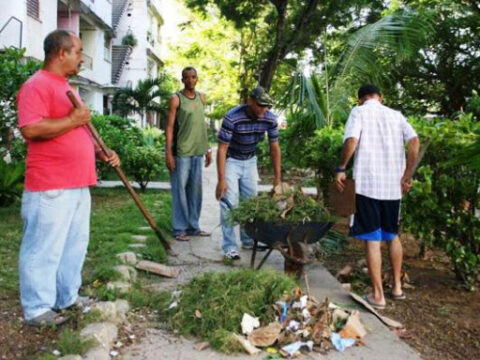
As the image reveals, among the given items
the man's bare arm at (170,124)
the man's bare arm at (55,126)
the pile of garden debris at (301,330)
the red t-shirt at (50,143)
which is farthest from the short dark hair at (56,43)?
the man's bare arm at (170,124)

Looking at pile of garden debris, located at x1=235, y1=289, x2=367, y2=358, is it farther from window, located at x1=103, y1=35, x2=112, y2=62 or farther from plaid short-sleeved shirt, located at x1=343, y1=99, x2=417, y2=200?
window, located at x1=103, y1=35, x2=112, y2=62

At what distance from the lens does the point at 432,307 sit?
4.80 meters

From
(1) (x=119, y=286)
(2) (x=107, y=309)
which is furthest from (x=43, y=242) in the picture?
(1) (x=119, y=286)

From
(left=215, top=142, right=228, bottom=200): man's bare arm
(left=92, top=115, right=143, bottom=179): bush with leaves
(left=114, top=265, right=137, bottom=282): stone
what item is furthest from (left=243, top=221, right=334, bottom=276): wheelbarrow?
(left=92, top=115, right=143, bottom=179): bush with leaves

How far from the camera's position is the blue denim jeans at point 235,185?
5816 mm

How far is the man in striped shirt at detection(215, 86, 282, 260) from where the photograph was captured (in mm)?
5648

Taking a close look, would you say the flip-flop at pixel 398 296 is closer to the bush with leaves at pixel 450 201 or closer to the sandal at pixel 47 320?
the bush with leaves at pixel 450 201

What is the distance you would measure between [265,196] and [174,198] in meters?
1.97

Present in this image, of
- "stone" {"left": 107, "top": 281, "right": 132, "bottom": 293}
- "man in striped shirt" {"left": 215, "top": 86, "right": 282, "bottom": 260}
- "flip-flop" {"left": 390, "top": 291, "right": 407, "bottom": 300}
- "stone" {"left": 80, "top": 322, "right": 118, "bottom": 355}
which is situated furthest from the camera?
"man in striped shirt" {"left": 215, "top": 86, "right": 282, "bottom": 260}

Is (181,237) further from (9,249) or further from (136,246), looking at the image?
(9,249)

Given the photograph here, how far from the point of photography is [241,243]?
658cm

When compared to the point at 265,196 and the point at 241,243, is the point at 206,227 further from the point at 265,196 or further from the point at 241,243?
the point at 265,196

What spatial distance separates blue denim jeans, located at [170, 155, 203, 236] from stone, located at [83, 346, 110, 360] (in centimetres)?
345

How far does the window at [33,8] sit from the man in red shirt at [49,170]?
15.3m
